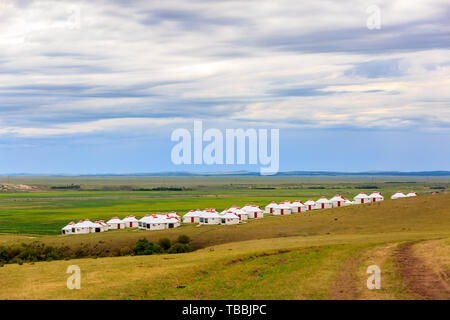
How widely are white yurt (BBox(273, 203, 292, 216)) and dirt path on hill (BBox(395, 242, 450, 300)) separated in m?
80.1

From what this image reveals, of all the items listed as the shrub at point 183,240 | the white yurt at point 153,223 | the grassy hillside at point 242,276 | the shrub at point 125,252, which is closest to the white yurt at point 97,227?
the white yurt at point 153,223

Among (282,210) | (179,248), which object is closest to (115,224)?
(179,248)

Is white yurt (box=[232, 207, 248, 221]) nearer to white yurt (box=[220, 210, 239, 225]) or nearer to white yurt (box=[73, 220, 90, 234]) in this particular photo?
white yurt (box=[220, 210, 239, 225])

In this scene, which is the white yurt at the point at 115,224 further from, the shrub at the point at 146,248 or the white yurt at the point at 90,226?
the shrub at the point at 146,248

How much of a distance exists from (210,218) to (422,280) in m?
70.4

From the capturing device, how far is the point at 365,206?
85938 millimetres

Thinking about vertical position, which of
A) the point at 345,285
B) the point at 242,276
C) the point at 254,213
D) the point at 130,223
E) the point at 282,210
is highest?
the point at 282,210

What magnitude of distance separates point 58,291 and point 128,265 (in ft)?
38.2

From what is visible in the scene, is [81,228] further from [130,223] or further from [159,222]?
[159,222]

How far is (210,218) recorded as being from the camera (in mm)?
94375

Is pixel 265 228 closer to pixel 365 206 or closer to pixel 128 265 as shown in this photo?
pixel 365 206

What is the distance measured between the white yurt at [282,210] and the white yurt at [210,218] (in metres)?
22.5

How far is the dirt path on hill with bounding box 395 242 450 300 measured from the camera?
22.5 m

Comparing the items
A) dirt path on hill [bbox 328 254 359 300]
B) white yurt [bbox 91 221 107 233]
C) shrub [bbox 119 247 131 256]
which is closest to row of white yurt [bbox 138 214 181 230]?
white yurt [bbox 91 221 107 233]
